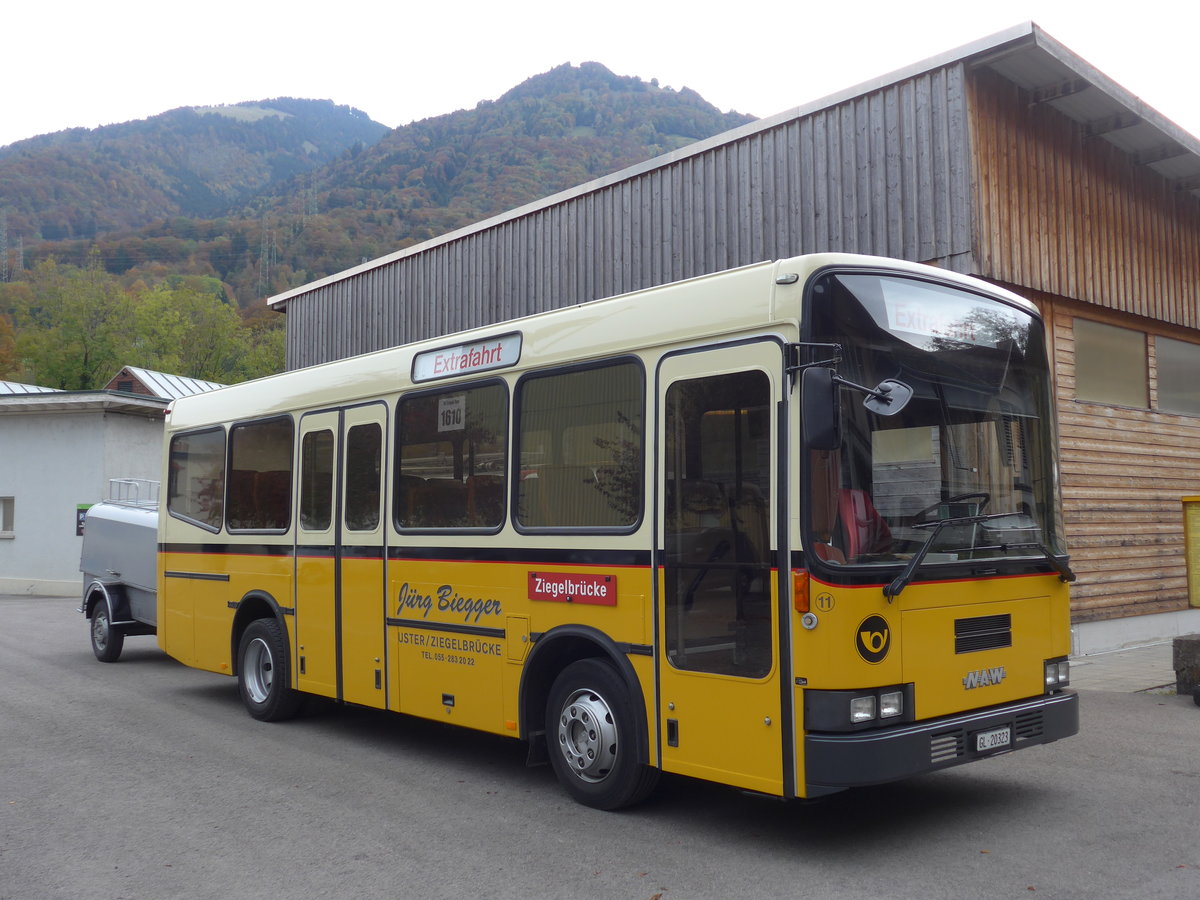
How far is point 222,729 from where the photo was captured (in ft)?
30.5

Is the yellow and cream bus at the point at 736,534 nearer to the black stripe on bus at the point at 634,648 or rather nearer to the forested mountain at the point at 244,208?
the black stripe on bus at the point at 634,648

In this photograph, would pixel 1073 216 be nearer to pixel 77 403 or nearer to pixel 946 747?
pixel 946 747

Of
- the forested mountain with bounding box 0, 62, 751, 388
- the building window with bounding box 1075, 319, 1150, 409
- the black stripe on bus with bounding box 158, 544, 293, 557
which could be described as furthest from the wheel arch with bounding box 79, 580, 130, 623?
the forested mountain with bounding box 0, 62, 751, 388

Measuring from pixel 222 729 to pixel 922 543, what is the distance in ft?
20.9

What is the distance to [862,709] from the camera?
17.1 feet

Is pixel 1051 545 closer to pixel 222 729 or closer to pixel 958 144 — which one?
pixel 958 144

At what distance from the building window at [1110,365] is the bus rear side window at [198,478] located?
958 cm

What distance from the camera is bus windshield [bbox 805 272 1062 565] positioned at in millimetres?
5293

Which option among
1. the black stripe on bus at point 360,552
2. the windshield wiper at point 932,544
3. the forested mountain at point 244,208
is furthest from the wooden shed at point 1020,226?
the forested mountain at point 244,208

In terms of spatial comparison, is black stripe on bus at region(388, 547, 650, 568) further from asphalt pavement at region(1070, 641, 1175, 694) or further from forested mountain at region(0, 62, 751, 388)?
forested mountain at region(0, 62, 751, 388)

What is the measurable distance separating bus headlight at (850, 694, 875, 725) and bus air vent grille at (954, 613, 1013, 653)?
706 millimetres

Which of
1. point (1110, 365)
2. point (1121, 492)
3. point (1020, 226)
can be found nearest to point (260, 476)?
point (1020, 226)

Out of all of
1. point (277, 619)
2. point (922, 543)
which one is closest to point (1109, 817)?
point (922, 543)

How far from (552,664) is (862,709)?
7.18ft
